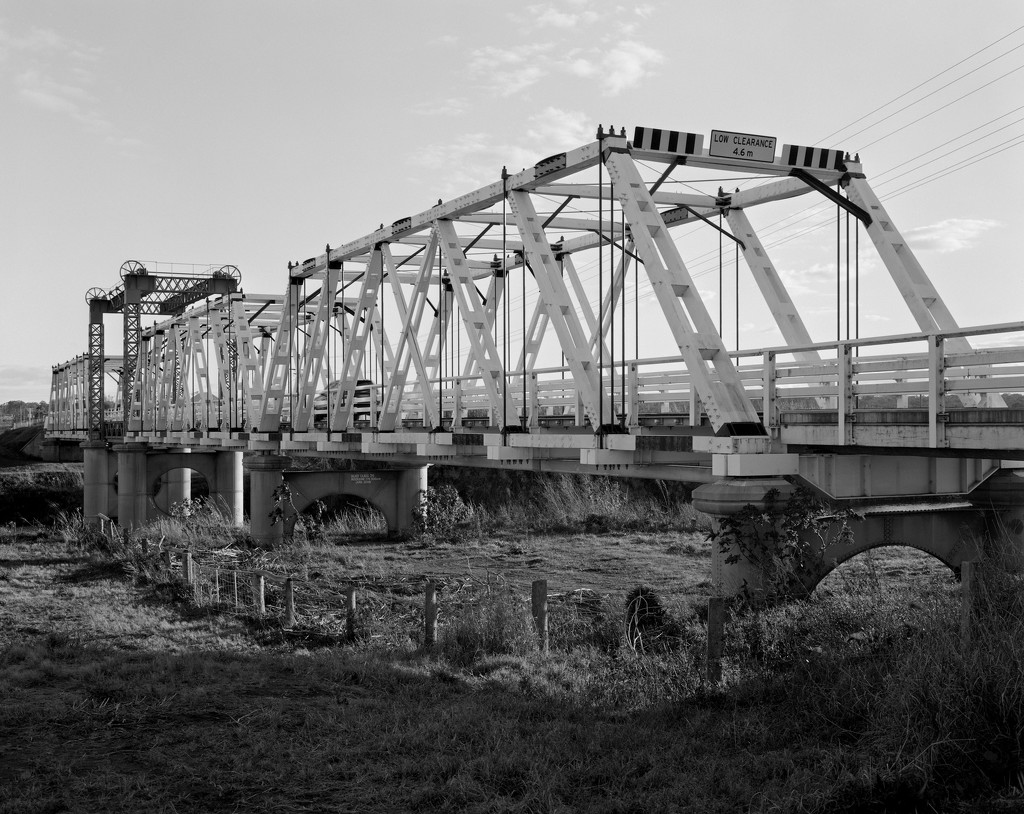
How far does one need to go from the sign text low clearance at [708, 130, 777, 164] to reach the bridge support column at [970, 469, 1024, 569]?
213 inches

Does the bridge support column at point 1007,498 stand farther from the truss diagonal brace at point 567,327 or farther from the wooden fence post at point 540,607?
the wooden fence post at point 540,607

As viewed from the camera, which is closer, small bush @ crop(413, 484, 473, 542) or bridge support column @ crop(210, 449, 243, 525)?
small bush @ crop(413, 484, 473, 542)

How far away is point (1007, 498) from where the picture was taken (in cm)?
1387

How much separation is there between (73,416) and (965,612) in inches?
2987

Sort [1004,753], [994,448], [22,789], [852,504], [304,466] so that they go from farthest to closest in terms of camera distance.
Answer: [304,466], [852,504], [994,448], [22,789], [1004,753]

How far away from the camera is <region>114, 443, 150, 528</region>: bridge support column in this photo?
45.1 metres

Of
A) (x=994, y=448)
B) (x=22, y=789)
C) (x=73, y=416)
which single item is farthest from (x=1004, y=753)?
(x=73, y=416)

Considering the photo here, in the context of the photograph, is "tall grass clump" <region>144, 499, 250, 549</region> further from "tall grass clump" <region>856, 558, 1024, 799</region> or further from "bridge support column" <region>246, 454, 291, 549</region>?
"tall grass clump" <region>856, 558, 1024, 799</region>

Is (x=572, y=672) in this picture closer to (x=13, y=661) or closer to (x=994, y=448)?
(x=994, y=448)

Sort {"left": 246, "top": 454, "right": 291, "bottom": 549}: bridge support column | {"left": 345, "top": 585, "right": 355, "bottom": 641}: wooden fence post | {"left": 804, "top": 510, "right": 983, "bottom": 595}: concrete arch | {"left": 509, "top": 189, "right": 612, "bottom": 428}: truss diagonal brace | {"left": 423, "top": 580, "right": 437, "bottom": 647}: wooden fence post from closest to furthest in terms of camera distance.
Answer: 1. {"left": 804, "top": 510, "right": 983, "bottom": 595}: concrete arch
2. {"left": 423, "top": 580, "right": 437, "bottom": 647}: wooden fence post
3. {"left": 509, "top": 189, "right": 612, "bottom": 428}: truss diagonal brace
4. {"left": 345, "top": 585, "right": 355, "bottom": 641}: wooden fence post
5. {"left": 246, "top": 454, "right": 291, "bottom": 549}: bridge support column

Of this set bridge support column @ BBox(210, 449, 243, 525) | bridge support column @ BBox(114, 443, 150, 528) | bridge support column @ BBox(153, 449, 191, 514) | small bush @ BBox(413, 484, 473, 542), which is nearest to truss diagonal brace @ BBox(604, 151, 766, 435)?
small bush @ BBox(413, 484, 473, 542)

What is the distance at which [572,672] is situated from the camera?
38.1 ft

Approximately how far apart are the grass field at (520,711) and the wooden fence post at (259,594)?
1.65 feet

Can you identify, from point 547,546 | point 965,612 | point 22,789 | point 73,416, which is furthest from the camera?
point 73,416
